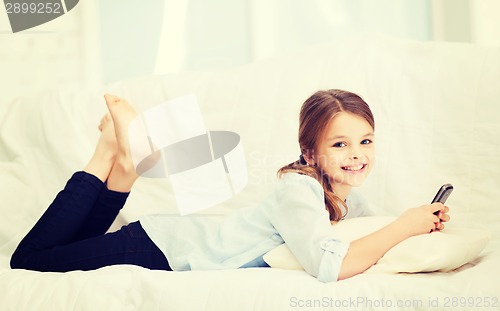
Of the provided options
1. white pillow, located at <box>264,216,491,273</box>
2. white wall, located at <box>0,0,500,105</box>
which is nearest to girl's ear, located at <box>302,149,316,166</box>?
white pillow, located at <box>264,216,491,273</box>

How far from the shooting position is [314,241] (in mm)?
1064

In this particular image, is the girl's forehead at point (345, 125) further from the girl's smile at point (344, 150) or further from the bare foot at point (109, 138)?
the bare foot at point (109, 138)

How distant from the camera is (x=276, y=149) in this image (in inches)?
62.6

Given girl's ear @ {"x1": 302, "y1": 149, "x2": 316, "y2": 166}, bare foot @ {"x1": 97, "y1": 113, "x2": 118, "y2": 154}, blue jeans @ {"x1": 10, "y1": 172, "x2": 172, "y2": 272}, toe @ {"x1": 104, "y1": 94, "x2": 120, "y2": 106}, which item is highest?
toe @ {"x1": 104, "y1": 94, "x2": 120, "y2": 106}

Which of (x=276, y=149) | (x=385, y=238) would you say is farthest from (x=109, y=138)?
(x=385, y=238)

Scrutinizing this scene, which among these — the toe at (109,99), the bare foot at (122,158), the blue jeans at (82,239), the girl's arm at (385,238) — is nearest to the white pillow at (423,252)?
the girl's arm at (385,238)

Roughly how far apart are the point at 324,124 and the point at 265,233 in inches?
8.9

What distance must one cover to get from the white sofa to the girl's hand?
8 centimetres

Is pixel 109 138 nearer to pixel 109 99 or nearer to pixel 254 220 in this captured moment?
pixel 109 99

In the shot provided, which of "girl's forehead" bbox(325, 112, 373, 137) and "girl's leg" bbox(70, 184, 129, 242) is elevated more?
"girl's forehead" bbox(325, 112, 373, 137)

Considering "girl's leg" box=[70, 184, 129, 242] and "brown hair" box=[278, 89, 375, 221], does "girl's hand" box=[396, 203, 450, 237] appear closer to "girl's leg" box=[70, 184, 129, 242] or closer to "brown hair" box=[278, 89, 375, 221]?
"brown hair" box=[278, 89, 375, 221]

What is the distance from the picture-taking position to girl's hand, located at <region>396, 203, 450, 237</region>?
109 cm

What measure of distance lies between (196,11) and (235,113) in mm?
689

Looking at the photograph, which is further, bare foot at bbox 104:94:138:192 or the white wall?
the white wall
